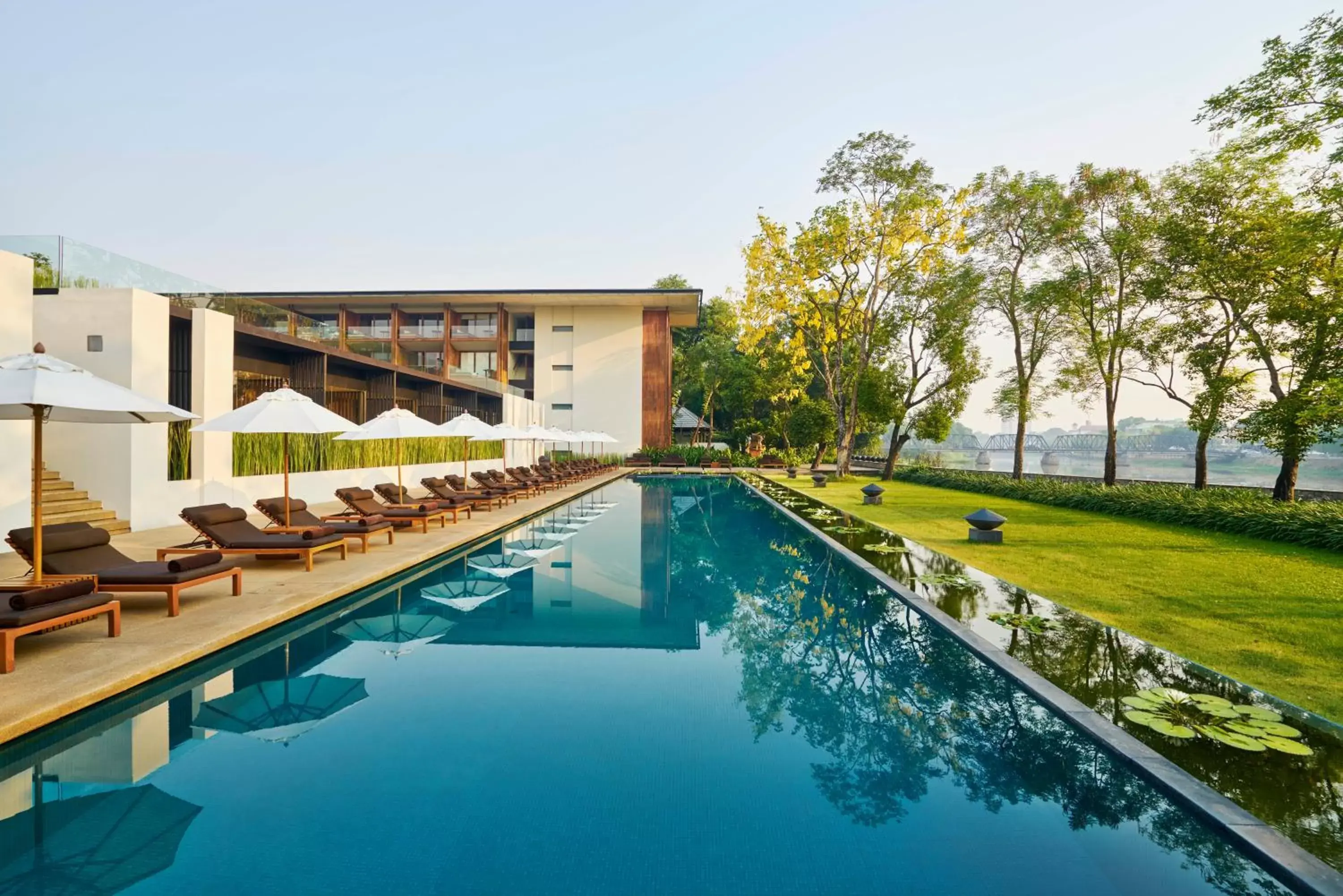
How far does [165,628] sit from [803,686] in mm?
4942

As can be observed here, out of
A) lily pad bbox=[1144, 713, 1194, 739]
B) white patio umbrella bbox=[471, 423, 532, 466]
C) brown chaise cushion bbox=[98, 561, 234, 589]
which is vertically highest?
white patio umbrella bbox=[471, 423, 532, 466]

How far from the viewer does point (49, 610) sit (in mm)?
4281

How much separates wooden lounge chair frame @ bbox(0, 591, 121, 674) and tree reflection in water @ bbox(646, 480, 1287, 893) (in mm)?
4603

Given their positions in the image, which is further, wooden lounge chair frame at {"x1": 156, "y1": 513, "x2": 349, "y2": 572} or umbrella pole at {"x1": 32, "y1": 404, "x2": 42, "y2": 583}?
wooden lounge chair frame at {"x1": 156, "y1": 513, "x2": 349, "y2": 572}

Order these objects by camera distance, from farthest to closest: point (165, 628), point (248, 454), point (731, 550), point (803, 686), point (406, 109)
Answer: point (406, 109), point (248, 454), point (731, 550), point (165, 628), point (803, 686)

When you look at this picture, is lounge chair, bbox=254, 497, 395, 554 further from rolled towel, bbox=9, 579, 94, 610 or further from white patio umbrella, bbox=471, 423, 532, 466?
white patio umbrella, bbox=471, 423, 532, 466

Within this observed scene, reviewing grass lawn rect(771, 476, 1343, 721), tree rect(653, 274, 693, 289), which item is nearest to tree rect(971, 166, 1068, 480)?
grass lawn rect(771, 476, 1343, 721)

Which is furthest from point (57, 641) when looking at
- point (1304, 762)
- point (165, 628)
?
point (1304, 762)

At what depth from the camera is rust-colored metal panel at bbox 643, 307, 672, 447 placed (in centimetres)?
3678

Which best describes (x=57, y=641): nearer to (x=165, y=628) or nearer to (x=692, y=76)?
(x=165, y=628)

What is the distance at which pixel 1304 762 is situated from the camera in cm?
327

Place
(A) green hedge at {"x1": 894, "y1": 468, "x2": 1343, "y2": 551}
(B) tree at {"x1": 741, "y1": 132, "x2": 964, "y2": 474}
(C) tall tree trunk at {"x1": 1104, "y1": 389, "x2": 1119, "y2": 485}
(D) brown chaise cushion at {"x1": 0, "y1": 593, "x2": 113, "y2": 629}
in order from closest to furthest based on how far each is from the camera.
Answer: (D) brown chaise cushion at {"x1": 0, "y1": 593, "x2": 113, "y2": 629}, (A) green hedge at {"x1": 894, "y1": 468, "x2": 1343, "y2": 551}, (C) tall tree trunk at {"x1": 1104, "y1": 389, "x2": 1119, "y2": 485}, (B) tree at {"x1": 741, "y1": 132, "x2": 964, "y2": 474}

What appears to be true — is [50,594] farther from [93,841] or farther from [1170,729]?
[1170,729]

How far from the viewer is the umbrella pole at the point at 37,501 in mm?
4875
